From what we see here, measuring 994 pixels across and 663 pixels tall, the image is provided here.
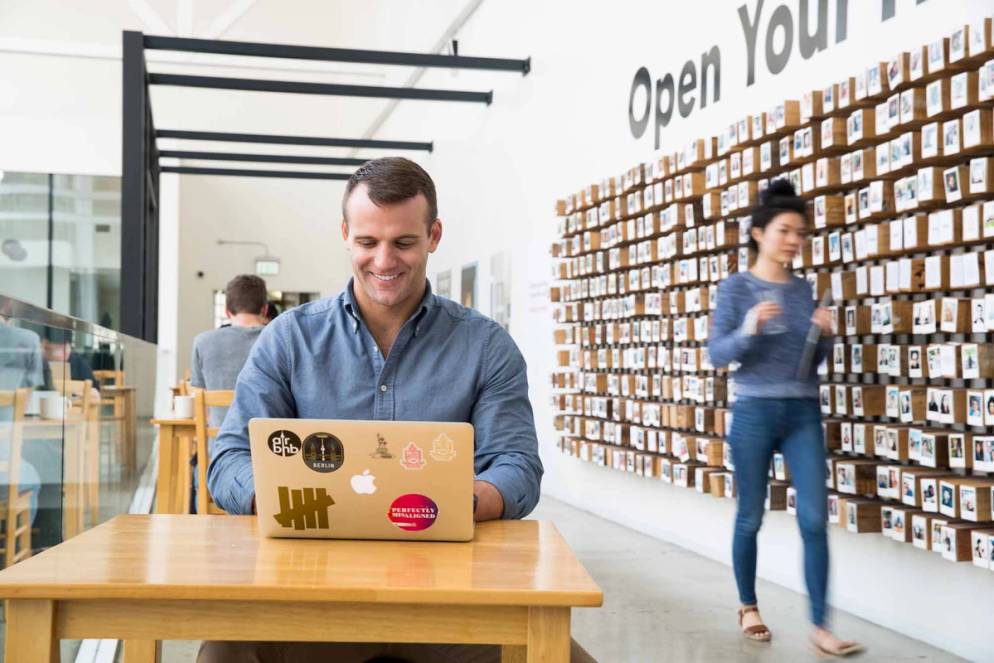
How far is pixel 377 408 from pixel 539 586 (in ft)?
2.34

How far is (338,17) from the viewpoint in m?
14.1

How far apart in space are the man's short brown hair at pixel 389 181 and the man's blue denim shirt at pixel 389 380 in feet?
0.64

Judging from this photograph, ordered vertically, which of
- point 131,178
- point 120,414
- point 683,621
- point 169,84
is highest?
point 169,84

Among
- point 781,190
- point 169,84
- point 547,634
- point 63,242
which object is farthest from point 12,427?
point 63,242

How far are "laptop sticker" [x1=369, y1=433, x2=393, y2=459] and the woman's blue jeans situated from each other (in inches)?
85.0

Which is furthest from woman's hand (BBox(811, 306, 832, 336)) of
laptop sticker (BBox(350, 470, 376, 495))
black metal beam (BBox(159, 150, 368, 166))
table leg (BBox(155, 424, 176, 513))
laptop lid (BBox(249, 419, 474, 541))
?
black metal beam (BBox(159, 150, 368, 166))

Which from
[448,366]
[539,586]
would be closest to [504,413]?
[448,366]

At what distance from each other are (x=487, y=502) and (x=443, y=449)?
34 cm

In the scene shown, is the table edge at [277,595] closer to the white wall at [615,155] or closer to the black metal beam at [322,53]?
the white wall at [615,155]

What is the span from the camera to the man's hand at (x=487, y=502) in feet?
5.52

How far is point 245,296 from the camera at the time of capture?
470cm

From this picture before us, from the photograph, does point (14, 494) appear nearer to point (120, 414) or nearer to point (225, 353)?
point (225, 353)

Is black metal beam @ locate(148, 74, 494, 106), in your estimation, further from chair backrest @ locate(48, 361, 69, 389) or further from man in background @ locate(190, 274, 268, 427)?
chair backrest @ locate(48, 361, 69, 389)

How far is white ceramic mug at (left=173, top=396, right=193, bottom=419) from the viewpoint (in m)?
4.55
